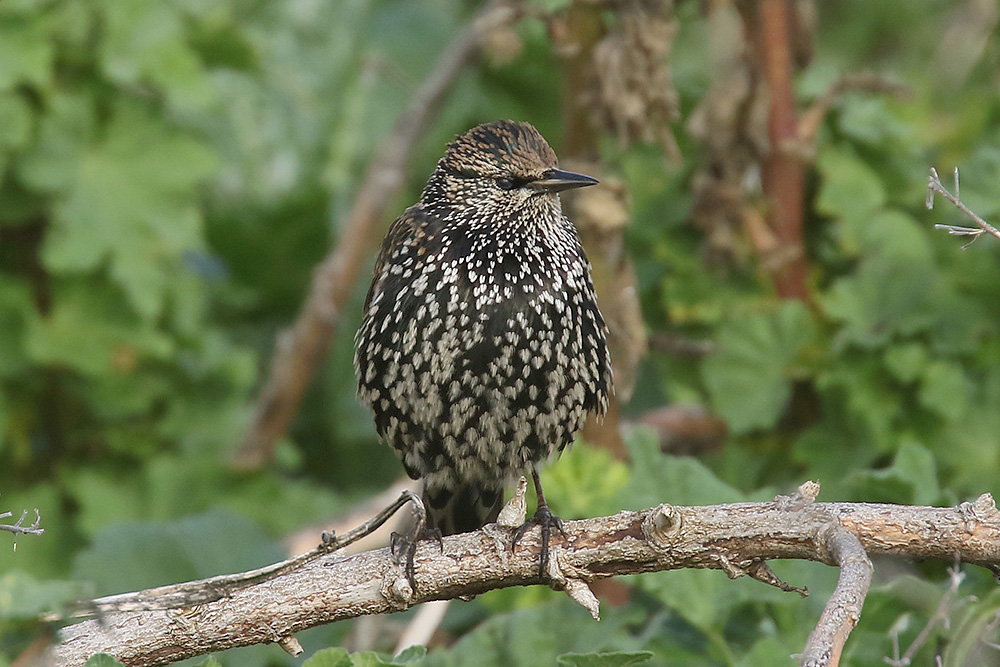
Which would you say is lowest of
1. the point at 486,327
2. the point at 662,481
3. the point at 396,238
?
the point at 662,481

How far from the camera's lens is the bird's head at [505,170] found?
3.58 meters

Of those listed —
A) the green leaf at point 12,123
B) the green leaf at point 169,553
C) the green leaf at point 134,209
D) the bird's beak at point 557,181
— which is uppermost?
the green leaf at point 12,123

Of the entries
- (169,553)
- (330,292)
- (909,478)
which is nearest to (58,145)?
(330,292)

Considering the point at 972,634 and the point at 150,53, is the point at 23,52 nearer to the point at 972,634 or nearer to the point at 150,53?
the point at 150,53

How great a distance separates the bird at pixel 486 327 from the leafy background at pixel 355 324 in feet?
1.39

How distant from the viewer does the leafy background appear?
378 centimetres

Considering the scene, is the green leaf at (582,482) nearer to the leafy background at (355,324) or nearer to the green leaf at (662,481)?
the leafy background at (355,324)

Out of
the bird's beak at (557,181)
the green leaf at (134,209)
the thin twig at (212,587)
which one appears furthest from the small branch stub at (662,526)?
the green leaf at (134,209)

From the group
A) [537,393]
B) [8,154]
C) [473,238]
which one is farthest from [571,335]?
[8,154]

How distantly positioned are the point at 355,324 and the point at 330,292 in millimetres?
720

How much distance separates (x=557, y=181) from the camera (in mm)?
3541

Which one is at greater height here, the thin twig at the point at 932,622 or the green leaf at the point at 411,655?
the green leaf at the point at 411,655

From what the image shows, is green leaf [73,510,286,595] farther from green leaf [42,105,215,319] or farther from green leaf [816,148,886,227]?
green leaf [816,148,886,227]

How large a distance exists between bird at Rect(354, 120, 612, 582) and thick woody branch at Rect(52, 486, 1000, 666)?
13.7 inches
